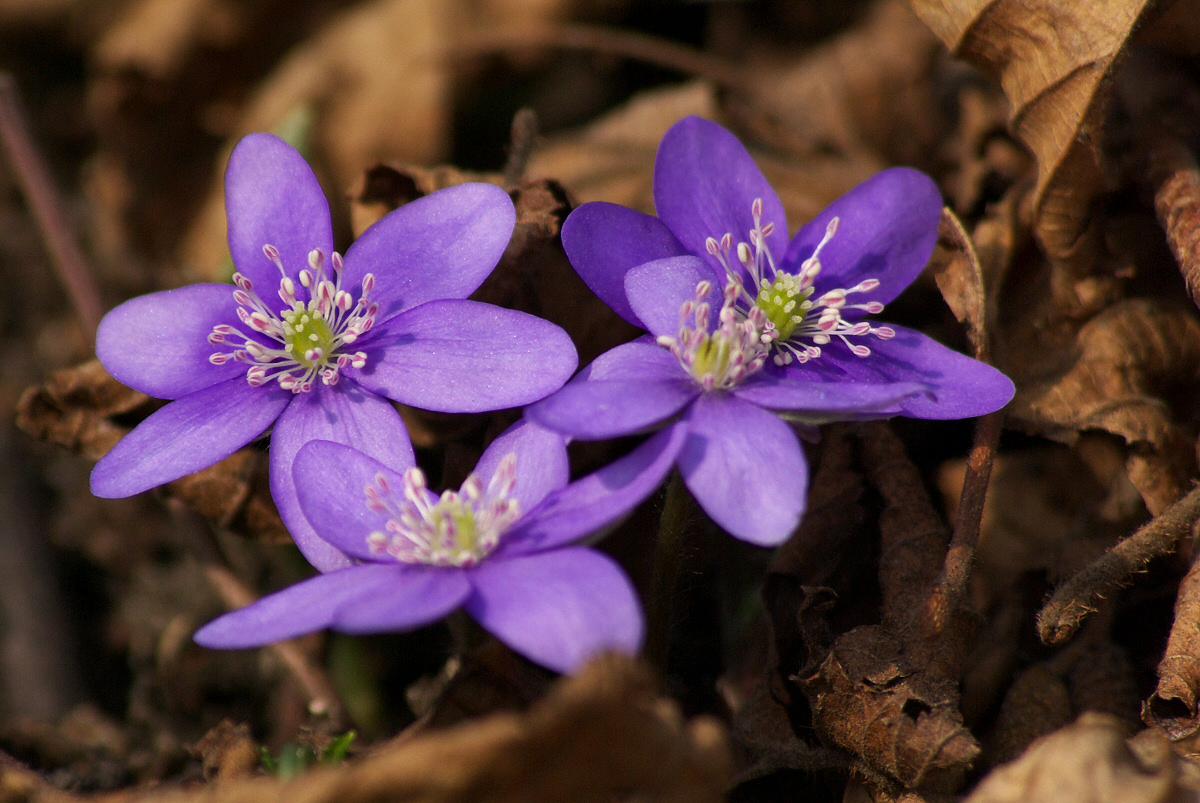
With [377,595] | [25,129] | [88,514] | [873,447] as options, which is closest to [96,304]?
[25,129]

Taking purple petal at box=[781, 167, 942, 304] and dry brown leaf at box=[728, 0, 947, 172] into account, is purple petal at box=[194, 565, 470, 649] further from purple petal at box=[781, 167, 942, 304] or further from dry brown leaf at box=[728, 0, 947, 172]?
dry brown leaf at box=[728, 0, 947, 172]

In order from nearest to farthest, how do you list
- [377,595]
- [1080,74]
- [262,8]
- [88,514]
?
[377,595] < [1080,74] < [88,514] < [262,8]

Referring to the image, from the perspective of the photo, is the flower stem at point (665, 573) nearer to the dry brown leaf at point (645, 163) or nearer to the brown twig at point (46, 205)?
the dry brown leaf at point (645, 163)

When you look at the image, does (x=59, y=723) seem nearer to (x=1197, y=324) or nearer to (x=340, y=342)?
(x=340, y=342)

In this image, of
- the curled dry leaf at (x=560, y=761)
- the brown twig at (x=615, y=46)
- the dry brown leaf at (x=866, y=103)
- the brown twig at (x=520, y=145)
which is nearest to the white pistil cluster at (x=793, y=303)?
the brown twig at (x=520, y=145)

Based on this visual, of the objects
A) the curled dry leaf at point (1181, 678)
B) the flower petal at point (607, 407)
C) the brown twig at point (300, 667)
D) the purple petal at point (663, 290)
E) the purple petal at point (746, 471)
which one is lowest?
the brown twig at point (300, 667)

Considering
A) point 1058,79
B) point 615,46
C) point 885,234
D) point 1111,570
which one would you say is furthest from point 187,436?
point 615,46

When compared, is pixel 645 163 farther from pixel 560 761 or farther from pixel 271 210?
pixel 560 761
